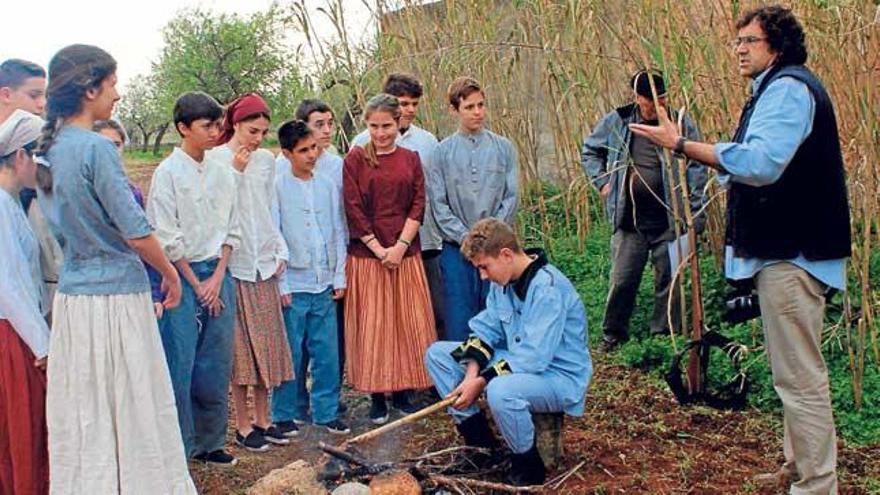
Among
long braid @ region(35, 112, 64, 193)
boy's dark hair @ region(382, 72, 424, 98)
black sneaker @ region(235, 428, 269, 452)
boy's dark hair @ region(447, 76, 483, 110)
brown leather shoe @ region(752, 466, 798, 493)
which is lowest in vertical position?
brown leather shoe @ region(752, 466, 798, 493)

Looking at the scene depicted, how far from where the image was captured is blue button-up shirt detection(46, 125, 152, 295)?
300 cm

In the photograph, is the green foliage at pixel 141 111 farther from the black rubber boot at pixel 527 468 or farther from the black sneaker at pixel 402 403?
the black rubber boot at pixel 527 468

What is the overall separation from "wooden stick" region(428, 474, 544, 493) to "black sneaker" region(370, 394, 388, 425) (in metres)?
1.01

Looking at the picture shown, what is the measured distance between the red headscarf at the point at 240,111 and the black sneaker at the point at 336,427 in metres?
1.37

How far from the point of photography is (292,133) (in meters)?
4.35

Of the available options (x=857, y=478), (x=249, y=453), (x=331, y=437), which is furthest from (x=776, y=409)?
(x=249, y=453)

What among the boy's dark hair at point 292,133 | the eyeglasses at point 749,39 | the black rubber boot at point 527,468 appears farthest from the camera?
the boy's dark hair at point 292,133

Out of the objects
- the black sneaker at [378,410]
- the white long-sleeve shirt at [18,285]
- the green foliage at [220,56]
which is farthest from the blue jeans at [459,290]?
the green foliage at [220,56]

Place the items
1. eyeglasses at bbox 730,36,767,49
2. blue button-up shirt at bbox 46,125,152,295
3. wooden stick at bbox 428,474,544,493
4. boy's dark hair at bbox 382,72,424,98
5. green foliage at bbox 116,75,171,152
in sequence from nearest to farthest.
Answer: blue button-up shirt at bbox 46,125,152,295 < eyeglasses at bbox 730,36,767,49 < wooden stick at bbox 428,474,544,493 < boy's dark hair at bbox 382,72,424,98 < green foliage at bbox 116,75,171,152

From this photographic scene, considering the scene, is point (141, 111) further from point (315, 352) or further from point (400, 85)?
point (315, 352)

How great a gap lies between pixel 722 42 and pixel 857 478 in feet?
7.55

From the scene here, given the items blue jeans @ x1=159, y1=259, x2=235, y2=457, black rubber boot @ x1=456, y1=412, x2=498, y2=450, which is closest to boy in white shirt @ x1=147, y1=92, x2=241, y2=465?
blue jeans @ x1=159, y1=259, x2=235, y2=457

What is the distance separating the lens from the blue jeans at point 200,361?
3.83 meters

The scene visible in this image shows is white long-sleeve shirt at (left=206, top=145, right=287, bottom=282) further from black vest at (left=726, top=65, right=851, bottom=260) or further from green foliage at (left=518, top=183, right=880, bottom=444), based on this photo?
black vest at (left=726, top=65, right=851, bottom=260)
